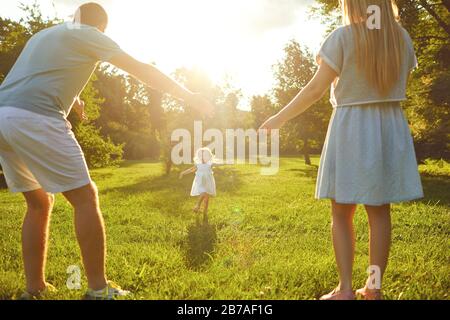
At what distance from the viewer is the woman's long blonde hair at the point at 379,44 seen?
9.29ft

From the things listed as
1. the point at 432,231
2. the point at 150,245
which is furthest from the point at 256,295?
the point at 432,231

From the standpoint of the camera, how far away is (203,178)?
920 cm

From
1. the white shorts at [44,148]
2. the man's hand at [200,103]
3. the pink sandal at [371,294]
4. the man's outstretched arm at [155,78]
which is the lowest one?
the pink sandal at [371,294]

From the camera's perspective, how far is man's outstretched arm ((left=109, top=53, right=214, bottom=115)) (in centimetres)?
291

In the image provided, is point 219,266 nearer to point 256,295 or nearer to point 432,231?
point 256,295

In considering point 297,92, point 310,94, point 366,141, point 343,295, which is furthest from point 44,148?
point 297,92

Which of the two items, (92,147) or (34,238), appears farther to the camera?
(92,147)

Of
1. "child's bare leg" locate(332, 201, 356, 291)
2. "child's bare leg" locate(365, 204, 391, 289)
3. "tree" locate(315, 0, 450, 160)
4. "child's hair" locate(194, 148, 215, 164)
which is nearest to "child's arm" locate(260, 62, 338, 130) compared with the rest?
"child's bare leg" locate(332, 201, 356, 291)

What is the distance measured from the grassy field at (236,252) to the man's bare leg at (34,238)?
0.21m

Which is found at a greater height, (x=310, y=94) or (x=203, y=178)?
(x=310, y=94)

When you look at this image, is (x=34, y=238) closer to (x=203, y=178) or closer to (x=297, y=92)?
(x=203, y=178)

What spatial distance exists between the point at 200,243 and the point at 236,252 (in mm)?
700

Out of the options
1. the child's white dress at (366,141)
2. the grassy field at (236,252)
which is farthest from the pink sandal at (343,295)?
the child's white dress at (366,141)

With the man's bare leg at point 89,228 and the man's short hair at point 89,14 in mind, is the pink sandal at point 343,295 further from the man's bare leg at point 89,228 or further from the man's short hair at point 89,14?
the man's short hair at point 89,14
